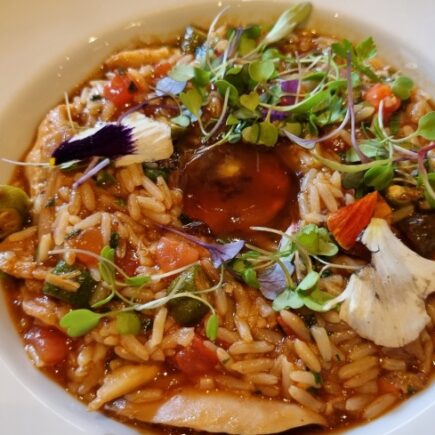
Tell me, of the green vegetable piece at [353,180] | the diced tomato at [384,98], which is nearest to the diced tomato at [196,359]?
the green vegetable piece at [353,180]

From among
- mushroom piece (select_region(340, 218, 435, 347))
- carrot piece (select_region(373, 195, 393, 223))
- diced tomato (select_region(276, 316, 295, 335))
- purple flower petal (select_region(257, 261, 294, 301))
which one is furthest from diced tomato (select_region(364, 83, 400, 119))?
diced tomato (select_region(276, 316, 295, 335))

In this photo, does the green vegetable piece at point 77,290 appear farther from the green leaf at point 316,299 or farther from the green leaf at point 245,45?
the green leaf at point 245,45

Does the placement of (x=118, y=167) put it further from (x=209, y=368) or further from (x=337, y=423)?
(x=337, y=423)

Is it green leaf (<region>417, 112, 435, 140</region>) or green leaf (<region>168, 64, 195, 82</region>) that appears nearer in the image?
green leaf (<region>417, 112, 435, 140</region>)

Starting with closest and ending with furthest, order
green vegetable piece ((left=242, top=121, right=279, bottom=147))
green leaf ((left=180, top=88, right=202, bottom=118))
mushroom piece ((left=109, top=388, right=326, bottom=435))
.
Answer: mushroom piece ((left=109, top=388, right=326, bottom=435)) → green vegetable piece ((left=242, top=121, right=279, bottom=147)) → green leaf ((left=180, top=88, right=202, bottom=118))

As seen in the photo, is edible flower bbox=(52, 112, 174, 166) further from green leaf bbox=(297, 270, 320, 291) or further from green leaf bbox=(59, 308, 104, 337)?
green leaf bbox=(297, 270, 320, 291)

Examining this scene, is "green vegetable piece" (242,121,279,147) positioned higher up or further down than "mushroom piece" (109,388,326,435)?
higher up

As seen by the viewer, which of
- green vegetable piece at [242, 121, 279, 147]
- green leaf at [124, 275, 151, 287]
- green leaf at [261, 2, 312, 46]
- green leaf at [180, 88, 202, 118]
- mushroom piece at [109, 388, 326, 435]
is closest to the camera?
mushroom piece at [109, 388, 326, 435]
